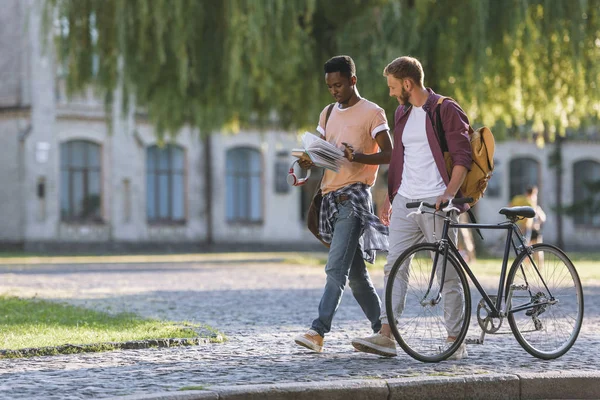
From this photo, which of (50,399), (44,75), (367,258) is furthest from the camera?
(44,75)

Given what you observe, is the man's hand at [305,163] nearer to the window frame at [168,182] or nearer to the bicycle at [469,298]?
the bicycle at [469,298]

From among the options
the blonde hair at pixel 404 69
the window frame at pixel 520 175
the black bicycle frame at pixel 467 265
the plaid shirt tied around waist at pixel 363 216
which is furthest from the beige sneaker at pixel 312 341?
the window frame at pixel 520 175

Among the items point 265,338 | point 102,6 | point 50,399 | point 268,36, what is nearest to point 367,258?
point 265,338

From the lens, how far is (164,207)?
39.0m

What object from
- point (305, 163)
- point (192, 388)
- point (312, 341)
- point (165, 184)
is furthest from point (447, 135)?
point (165, 184)

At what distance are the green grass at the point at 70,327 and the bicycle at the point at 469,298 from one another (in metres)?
2.04

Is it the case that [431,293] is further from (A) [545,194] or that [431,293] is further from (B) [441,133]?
(A) [545,194]

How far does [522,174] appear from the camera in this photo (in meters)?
45.2

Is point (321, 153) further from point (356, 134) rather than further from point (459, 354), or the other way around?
point (459, 354)

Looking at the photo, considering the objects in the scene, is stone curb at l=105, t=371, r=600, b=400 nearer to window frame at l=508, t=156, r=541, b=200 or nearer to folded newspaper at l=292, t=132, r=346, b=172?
folded newspaper at l=292, t=132, r=346, b=172

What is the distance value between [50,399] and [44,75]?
103ft

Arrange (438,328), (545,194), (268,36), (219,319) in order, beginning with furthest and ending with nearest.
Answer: (545,194) < (268,36) < (219,319) < (438,328)

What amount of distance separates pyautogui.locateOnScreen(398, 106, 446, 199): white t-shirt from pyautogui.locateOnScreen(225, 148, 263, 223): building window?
106 feet

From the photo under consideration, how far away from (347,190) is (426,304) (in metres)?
1.01
